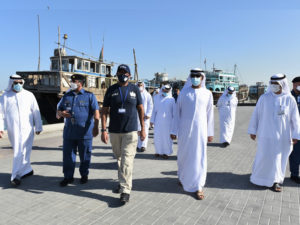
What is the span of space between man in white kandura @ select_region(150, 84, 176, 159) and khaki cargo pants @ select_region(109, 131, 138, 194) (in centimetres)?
268

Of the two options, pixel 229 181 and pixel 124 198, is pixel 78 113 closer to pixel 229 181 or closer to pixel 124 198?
pixel 124 198

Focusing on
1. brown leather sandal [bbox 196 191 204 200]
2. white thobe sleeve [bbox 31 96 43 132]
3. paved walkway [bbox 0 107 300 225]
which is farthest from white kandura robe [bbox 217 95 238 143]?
white thobe sleeve [bbox 31 96 43 132]

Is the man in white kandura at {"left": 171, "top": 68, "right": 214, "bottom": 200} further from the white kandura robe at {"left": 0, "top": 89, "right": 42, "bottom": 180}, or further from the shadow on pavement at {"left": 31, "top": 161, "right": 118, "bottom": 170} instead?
the white kandura robe at {"left": 0, "top": 89, "right": 42, "bottom": 180}

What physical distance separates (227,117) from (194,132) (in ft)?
15.5

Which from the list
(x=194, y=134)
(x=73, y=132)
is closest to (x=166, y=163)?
(x=194, y=134)

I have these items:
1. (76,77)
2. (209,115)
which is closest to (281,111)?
(209,115)

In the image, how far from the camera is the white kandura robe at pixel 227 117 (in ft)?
25.2

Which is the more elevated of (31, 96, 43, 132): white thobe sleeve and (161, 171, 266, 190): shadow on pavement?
(31, 96, 43, 132): white thobe sleeve

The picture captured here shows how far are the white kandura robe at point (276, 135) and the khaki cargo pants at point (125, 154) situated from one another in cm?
233

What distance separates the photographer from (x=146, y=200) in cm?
347

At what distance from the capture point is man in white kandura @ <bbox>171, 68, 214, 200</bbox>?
144 inches

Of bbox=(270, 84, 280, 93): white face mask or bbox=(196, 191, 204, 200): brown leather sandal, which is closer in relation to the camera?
bbox=(196, 191, 204, 200): brown leather sandal

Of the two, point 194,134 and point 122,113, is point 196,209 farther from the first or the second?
point 122,113

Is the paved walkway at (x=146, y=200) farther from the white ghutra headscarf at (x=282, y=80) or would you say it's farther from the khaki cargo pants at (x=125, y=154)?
the white ghutra headscarf at (x=282, y=80)
